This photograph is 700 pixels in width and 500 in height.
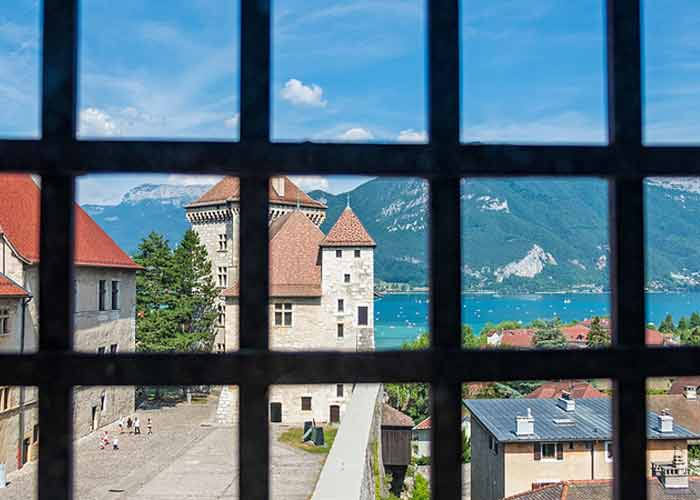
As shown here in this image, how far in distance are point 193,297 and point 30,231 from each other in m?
8.53

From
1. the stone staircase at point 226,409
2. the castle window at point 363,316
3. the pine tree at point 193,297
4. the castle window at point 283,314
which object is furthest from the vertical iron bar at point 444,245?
the pine tree at point 193,297

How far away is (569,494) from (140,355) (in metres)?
10.5

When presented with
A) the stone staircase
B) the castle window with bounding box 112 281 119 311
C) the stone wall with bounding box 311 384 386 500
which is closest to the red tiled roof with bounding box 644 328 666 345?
the stone wall with bounding box 311 384 386 500

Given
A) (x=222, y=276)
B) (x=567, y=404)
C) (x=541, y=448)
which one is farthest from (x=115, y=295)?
(x=567, y=404)

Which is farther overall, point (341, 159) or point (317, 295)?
point (317, 295)

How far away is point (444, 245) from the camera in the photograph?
24.4 inches

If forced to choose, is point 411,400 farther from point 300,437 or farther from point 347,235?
point 347,235

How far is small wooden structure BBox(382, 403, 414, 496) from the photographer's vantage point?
52.1 ft

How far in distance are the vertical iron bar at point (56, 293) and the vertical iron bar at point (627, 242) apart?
0.51m

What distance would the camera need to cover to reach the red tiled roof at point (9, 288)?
12852 millimetres

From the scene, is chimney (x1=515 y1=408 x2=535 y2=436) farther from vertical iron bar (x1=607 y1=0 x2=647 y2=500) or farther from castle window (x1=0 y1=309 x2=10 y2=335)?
vertical iron bar (x1=607 y1=0 x2=647 y2=500)

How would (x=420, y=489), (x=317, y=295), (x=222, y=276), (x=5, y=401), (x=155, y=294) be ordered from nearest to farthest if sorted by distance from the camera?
(x=5, y=401) < (x=420, y=489) < (x=317, y=295) < (x=155, y=294) < (x=222, y=276)

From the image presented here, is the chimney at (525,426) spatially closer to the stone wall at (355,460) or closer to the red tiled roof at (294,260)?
the stone wall at (355,460)

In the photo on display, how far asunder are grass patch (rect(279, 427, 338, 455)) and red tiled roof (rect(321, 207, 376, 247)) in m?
5.77
